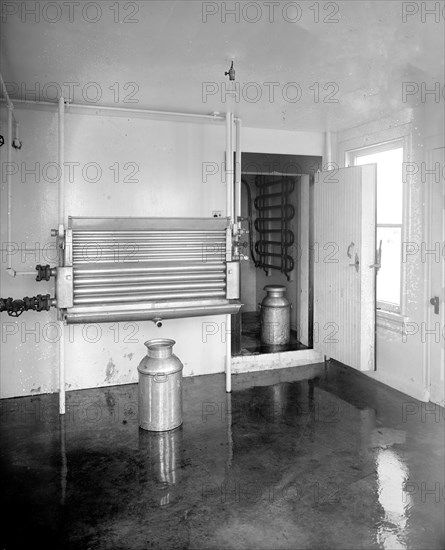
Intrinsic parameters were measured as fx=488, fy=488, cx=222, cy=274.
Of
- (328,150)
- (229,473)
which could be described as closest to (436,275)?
(328,150)

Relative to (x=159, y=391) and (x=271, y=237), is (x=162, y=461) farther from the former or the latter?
(x=271, y=237)

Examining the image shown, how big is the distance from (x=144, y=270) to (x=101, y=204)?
0.94 m

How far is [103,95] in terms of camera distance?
372 centimetres

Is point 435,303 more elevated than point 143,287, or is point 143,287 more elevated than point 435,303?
point 143,287

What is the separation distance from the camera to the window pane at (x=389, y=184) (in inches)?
172

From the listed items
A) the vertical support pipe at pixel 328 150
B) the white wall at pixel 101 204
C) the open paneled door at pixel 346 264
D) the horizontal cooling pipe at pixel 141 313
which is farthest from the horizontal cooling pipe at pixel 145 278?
the vertical support pipe at pixel 328 150

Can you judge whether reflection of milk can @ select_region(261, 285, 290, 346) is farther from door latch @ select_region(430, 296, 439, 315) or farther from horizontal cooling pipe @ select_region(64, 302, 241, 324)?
door latch @ select_region(430, 296, 439, 315)

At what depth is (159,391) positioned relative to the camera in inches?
135

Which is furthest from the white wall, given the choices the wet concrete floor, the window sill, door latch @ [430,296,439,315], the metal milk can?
door latch @ [430,296,439,315]

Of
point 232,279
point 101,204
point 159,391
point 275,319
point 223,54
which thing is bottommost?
point 159,391

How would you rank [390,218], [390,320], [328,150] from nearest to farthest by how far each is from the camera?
1. [390,320]
2. [390,218]
3. [328,150]

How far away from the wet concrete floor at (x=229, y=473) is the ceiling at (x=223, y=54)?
2.43m

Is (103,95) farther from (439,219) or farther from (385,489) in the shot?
(385,489)

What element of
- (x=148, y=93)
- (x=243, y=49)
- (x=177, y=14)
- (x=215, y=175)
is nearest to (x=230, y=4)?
(x=177, y=14)
